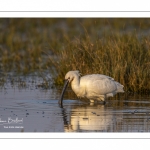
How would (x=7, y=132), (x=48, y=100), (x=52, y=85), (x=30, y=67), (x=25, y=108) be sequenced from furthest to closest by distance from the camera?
(x=30, y=67), (x=52, y=85), (x=48, y=100), (x=25, y=108), (x=7, y=132)

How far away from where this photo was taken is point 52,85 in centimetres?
1642

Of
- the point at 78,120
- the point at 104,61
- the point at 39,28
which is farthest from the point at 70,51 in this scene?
the point at 39,28

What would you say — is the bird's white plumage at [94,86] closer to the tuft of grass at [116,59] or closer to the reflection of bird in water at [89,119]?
the reflection of bird in water at [89,119]

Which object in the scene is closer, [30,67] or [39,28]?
[30,67]

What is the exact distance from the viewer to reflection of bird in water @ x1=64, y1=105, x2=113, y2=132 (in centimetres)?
1074

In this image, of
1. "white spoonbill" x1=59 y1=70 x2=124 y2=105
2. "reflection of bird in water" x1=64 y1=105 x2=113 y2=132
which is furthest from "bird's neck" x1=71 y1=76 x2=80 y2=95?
"reflection of bird in water" x1=64 y1=105 x2=113 y2=132

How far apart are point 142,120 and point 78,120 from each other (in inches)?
47.6

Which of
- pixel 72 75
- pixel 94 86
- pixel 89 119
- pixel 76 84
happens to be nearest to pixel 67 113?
pixel 89 119

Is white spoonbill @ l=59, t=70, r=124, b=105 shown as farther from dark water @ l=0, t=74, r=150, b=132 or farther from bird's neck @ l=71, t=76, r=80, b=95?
dark water @ l=0, t=74, r=150, b=132

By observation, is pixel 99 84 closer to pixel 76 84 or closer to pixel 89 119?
pixel 76 84

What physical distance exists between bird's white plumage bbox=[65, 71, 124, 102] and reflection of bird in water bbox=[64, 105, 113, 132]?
1.41ft

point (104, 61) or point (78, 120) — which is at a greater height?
point (104, 61)
